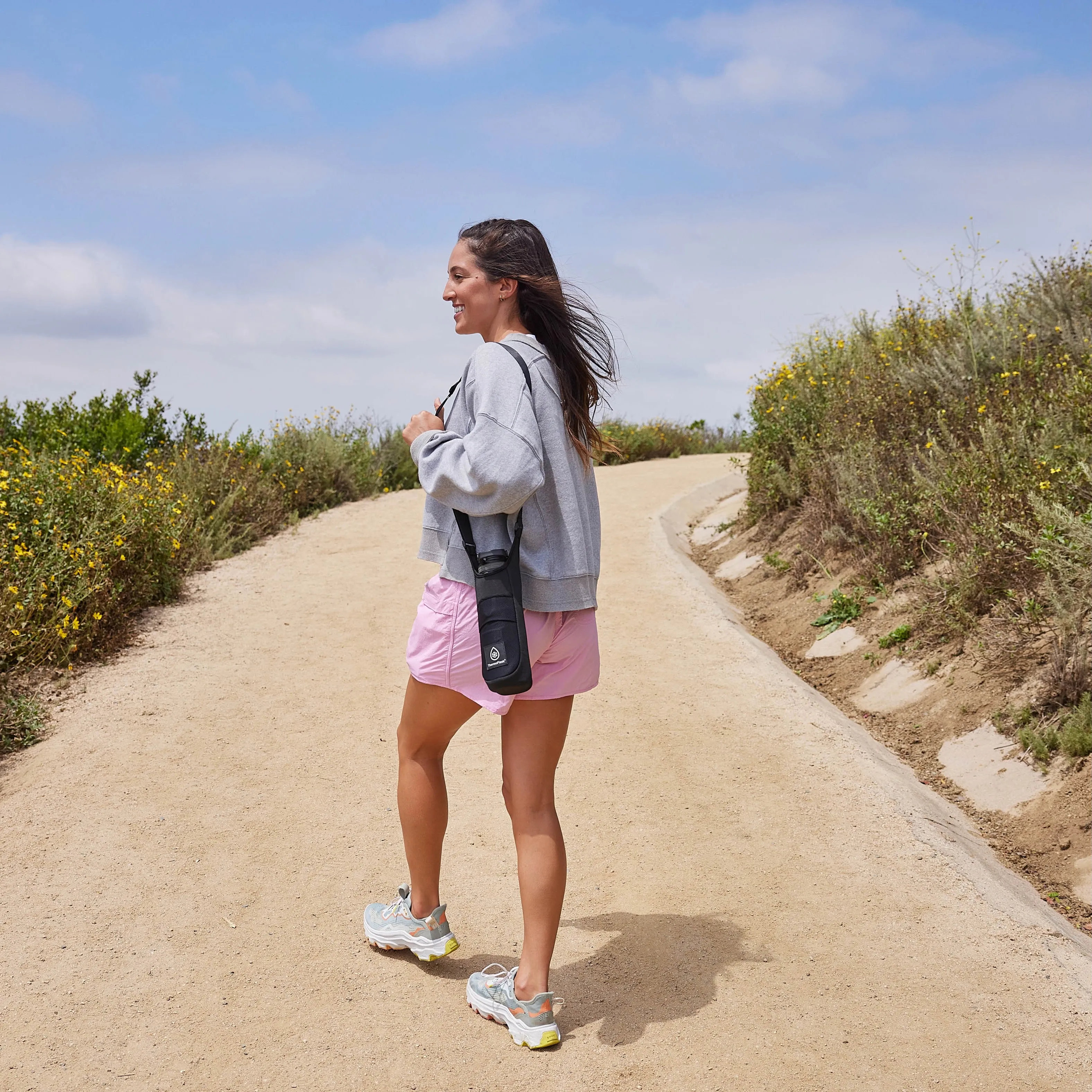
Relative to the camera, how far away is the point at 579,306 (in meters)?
2.91

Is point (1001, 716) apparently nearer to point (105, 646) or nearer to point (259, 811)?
point (259, 811)

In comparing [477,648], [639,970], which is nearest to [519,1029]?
[639,970]

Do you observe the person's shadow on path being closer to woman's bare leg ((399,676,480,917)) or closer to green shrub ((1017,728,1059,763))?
woman's bare leg ((399,676,480,917))

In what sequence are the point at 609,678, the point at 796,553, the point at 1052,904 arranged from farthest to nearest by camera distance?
the point at 796,553
the point at 609,678
the point at 1052,904

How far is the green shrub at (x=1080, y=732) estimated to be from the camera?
4641mm

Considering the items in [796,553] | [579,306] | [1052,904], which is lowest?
[1052,904]

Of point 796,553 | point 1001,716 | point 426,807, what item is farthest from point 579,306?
point 796,553

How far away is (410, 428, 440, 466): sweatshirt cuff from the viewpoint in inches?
104

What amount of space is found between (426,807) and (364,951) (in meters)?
0.73

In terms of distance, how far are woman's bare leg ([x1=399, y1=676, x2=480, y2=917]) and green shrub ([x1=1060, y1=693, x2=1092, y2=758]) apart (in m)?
3.14

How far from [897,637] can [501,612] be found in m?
4.52

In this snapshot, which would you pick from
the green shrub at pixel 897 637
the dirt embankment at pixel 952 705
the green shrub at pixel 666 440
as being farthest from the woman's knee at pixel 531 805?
the green shrub at pixel 666 440

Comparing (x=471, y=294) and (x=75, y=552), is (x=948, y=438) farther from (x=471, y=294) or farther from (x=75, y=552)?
(x=75, y=552)

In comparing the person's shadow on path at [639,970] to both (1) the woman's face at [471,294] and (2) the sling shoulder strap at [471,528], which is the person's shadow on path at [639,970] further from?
(1) the woman's face at [471,294]
